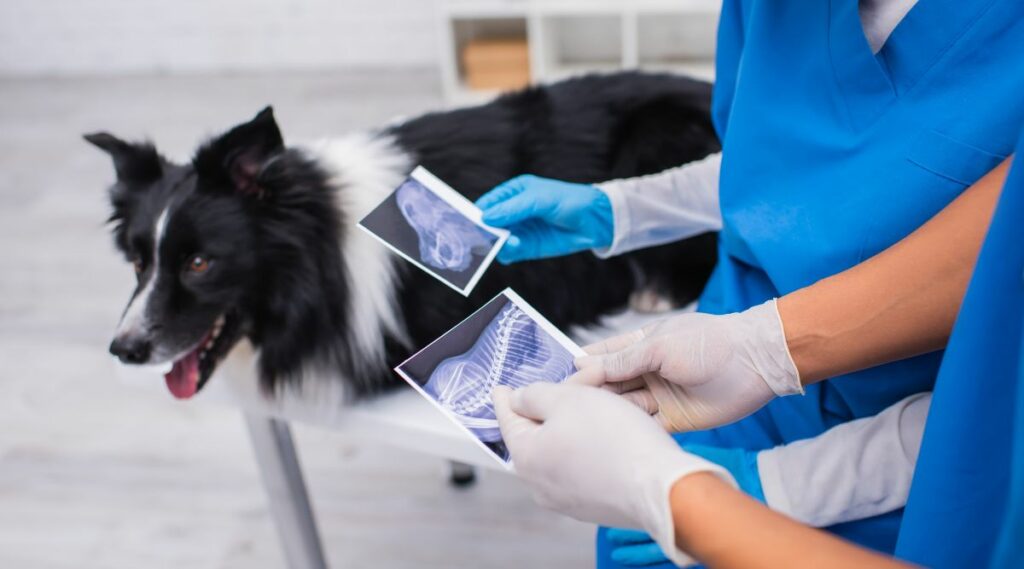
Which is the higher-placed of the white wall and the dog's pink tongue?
the dog's pink tongue

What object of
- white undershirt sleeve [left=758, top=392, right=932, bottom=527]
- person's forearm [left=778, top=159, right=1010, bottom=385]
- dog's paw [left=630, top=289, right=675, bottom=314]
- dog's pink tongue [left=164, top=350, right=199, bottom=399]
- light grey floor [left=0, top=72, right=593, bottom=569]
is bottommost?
light grey floor [left=0, top=72, right=593, bottom=569]

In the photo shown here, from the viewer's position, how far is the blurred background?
1739 millimetres

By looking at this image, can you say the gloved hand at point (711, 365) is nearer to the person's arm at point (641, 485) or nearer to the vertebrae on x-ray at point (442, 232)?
the person's arm at point (641, 485)

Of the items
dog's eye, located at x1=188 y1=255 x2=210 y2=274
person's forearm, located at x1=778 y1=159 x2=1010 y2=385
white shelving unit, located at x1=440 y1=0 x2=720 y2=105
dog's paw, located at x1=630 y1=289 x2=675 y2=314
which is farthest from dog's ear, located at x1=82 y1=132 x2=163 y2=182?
white shelving unit, located at x1=440 y1=0 x2=720 y2=105

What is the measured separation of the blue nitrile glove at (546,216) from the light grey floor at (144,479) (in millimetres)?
696

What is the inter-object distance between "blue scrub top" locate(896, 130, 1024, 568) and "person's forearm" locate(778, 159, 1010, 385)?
0.32 feet

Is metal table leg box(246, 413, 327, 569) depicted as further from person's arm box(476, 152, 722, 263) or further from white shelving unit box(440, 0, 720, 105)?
white shelving unit box(440, 0, 720, 105)

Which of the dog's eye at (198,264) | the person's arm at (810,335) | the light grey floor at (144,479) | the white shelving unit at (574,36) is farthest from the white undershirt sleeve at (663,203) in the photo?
the white shelving unit at (574,36)

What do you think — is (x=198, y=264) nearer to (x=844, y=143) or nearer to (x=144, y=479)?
(x=844, y=143)

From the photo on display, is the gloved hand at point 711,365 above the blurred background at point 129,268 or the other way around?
above

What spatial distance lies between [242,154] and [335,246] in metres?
0.17

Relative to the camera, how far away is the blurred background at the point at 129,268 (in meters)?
1.74

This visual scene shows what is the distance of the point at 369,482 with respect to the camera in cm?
184

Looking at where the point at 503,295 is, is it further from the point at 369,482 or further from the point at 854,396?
the point at 369,482
